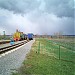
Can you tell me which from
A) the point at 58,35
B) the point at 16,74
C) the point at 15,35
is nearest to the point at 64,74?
the point at 16,74

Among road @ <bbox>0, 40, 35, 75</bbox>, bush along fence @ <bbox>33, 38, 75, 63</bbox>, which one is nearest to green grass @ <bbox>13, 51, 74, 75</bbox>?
road @ <bbox>0, 40, 35, 75</bbox>

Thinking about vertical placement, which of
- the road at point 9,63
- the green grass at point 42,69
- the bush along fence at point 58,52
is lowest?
the bush along fence at point 58,52

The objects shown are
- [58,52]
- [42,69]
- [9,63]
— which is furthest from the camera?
[58,52]

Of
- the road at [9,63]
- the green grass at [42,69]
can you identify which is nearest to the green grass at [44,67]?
the green grass at [42,69]

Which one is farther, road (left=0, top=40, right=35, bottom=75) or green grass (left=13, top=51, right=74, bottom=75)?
green grass (left=13, top=51, right=74, bottom=75)

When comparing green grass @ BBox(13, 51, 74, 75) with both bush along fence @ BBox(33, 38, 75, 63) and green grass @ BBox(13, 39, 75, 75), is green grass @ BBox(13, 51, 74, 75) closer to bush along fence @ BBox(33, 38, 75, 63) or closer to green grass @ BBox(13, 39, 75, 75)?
green grass @ BBox(13, 39, 75, 75)

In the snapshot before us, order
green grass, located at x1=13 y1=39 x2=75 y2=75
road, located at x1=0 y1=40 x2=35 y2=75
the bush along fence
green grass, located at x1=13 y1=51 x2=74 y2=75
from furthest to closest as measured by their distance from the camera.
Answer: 1. the bush along fence
2. green grass, located at x1=13 y1=39 x2=75 y2=75
3. green grass, located at x1=13 y1=51 x2=74 y2=75
4. road, located at x1=0 y1=40 x2=35 y2=75

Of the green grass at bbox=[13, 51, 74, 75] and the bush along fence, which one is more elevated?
the green grass at bbox=[13, 51, 74, 75]

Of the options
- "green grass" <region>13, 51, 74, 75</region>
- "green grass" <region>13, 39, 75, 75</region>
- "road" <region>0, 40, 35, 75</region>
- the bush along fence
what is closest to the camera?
"road" <region>0, 40, 35, 75</region>

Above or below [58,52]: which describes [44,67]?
above

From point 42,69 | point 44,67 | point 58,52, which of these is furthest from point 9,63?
point 58,52

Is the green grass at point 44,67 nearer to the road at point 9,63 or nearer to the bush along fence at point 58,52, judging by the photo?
the road at point 9,63

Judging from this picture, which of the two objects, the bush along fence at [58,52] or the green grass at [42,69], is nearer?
the green grass at [42,69]

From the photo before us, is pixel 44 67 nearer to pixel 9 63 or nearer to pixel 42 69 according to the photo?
pixel 42 69
